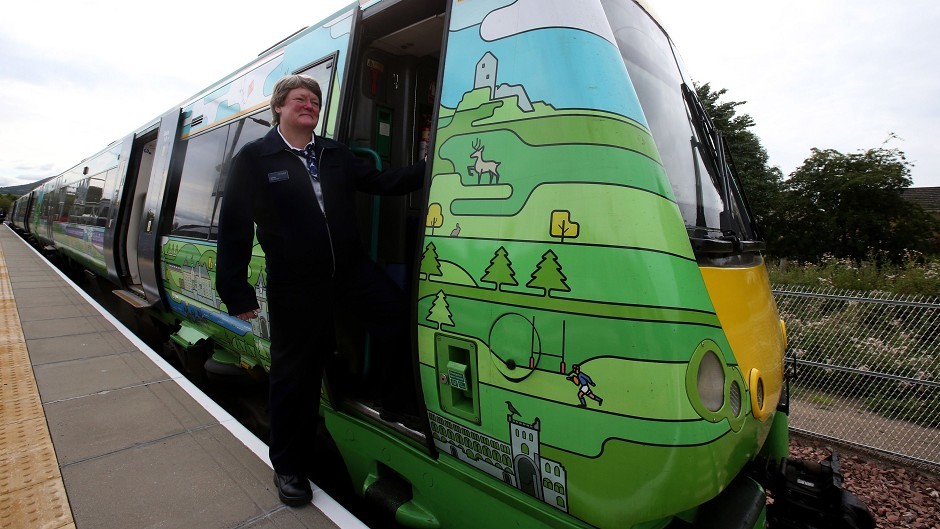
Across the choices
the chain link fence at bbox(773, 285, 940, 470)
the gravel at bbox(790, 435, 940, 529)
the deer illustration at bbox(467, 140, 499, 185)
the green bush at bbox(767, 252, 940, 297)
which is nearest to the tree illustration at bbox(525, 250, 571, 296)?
the deer illustration at bbox(467, 140, 499, 185)

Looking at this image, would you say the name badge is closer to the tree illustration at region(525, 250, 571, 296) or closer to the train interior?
the train interior

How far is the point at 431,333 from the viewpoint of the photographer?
1.96m

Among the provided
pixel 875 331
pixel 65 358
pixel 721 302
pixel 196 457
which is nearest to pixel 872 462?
pixel 875 331

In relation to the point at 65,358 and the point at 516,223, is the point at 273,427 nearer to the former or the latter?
the point at 516,223

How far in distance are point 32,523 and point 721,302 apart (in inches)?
118

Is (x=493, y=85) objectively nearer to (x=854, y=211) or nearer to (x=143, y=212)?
(x=143, y=212)

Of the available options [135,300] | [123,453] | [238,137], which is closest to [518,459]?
[123,453]

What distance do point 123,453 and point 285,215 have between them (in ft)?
5.95

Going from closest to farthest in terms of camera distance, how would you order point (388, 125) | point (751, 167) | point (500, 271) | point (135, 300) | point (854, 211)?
point (500, 271), point (388, 125), point (135, 300), point (854, 211), point (751, 167)

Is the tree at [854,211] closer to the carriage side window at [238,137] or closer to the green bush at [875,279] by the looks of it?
the green bush at [875,279]

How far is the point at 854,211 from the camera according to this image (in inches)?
717

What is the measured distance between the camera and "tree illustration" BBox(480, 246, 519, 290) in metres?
1.68

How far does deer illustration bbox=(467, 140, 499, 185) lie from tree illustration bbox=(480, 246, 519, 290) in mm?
267

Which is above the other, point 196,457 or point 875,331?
point 875,331
